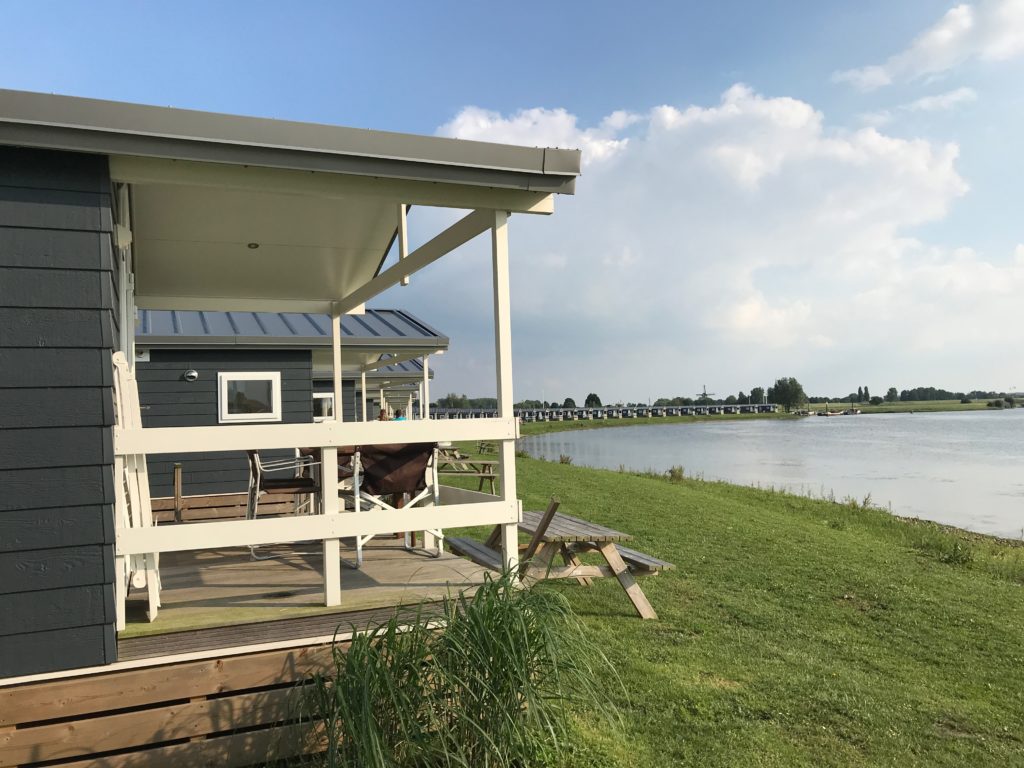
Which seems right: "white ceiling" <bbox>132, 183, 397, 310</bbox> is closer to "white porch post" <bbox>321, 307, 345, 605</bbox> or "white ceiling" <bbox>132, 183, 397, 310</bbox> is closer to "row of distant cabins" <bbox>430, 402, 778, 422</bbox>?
"white porch post" <bbox>321, 307, 345, 605</bbox>

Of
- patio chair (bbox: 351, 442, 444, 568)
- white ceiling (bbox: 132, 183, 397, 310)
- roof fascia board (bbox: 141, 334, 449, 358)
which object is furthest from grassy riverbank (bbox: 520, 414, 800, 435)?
patio chair (bbox: 351, 442, 444, 568)

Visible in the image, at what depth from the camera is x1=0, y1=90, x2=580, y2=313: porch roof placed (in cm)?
278

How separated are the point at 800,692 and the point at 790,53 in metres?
8.80

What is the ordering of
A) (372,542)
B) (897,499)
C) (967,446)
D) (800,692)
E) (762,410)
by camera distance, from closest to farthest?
→ (800,692) < (372,542) < (897,499) < (967,446) < (762,410)

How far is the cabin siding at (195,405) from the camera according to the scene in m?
9.41

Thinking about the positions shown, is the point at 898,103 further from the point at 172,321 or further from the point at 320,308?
the point at 172,321

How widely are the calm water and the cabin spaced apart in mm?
11513

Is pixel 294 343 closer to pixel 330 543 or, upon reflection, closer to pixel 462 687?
pixel 330 543

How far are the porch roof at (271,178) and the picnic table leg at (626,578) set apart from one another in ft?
7.44

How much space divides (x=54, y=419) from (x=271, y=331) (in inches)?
298

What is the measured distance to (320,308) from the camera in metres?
6.91

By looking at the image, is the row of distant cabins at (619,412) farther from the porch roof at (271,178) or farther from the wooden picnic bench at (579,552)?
the porch roof at (271,178)

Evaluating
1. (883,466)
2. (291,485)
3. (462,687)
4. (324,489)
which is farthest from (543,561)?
(883,466)

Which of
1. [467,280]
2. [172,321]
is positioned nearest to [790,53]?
[467,280]
